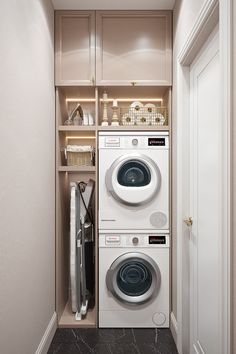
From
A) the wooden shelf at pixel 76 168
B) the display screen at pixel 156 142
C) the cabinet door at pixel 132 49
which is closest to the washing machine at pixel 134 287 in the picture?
the wooden shelf at pixel 76 168

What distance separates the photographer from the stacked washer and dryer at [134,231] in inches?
101

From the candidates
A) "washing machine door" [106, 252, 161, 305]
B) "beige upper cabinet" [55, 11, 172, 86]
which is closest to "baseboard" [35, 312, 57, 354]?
"washing machine door" [106, 252, 161, 305]

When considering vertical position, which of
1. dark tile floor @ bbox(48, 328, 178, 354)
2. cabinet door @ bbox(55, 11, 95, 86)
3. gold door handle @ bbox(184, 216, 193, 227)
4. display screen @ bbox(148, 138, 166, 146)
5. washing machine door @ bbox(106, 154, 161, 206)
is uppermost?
cabinet door @ bbox(55, 11, 95, 86)

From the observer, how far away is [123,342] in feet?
7.79

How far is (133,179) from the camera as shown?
257 centimetres

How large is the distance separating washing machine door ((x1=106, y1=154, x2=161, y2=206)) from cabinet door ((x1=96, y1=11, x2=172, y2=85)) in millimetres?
706

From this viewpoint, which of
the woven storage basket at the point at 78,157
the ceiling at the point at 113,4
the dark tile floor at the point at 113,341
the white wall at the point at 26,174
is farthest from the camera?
the woven storage basket at the point at 78,157

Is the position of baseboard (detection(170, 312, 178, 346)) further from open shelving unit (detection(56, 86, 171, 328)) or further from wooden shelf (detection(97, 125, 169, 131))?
wooden shelf (detection(97, 125, 169, 131))

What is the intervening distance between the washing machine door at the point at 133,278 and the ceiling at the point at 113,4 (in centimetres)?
216

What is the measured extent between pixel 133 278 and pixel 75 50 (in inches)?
83.1

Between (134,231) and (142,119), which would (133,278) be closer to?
(134,231)

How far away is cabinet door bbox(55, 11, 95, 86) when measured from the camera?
258 centimetres

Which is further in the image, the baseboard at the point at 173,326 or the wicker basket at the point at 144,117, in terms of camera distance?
the wicker basket at the point at 144,117

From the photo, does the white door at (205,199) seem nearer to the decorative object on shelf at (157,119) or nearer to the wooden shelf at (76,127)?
the decorative object on shelf at (157,119)
